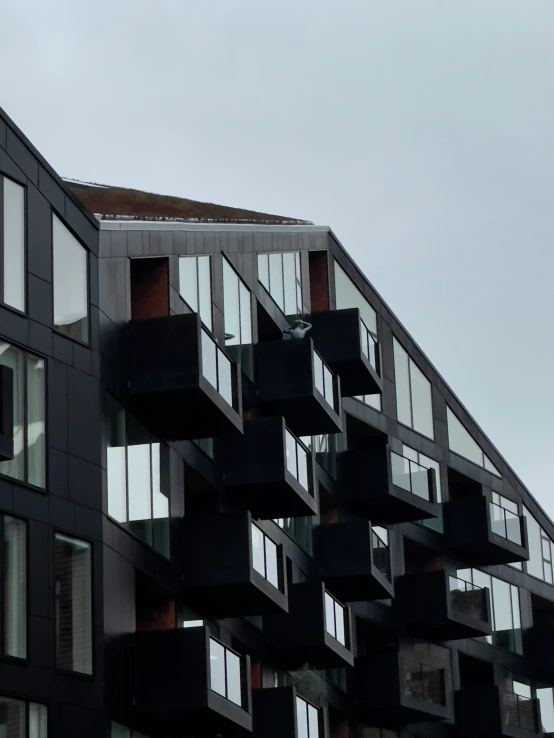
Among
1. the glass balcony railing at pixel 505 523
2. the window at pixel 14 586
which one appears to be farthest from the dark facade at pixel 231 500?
the glass balcony railing at pixel 505 523

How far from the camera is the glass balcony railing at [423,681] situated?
47.3 m

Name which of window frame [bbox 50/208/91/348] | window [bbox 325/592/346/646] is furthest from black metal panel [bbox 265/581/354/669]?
window frame [bbox 50/208/91/348]

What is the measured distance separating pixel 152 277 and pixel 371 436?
57.5 feet

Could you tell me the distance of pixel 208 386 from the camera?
106 ft

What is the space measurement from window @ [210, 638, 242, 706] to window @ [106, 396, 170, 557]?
7.35ft

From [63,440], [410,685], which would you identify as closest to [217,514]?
[63,440]

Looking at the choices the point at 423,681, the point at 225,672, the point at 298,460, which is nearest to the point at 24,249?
the point at 225,672

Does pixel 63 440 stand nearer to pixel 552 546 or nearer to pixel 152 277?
pixel 152 277

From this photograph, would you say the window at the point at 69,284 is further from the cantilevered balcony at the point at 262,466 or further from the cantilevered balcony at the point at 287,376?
the cantilevered balcony at the point at 287,376

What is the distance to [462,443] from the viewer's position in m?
55.2

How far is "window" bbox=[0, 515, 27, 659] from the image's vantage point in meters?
26.5

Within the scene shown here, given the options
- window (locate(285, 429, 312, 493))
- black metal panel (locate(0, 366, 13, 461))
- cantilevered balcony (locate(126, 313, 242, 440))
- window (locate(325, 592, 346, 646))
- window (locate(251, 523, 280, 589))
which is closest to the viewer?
black metal panel (locate(0, 366, 13, 461))

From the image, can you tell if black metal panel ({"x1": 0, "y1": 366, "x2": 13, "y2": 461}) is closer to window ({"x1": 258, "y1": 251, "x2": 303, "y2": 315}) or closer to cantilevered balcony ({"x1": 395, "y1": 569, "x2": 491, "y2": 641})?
window ({"x1": 258, "y1": 251, "x2": 303, "y2": 315})

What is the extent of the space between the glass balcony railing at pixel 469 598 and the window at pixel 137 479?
64.9 ft
